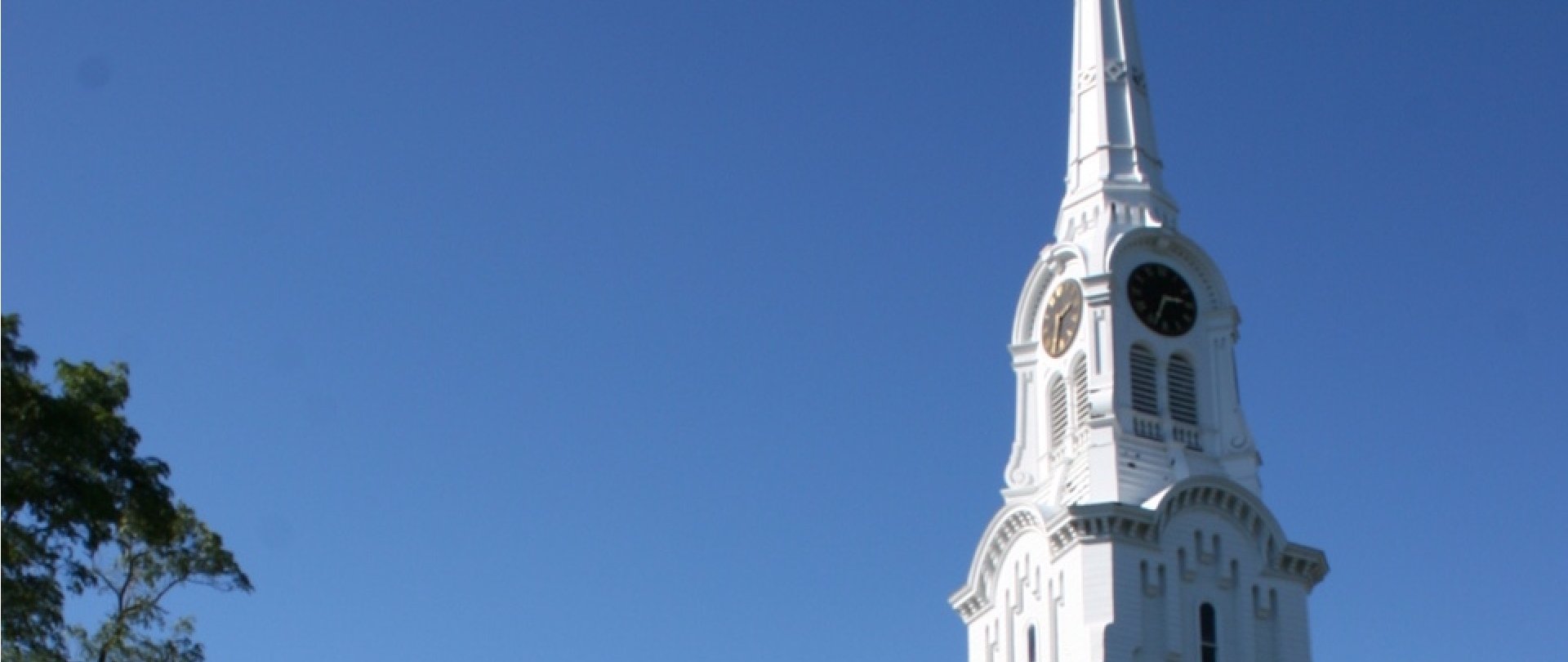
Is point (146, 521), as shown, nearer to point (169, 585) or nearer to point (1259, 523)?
point (169, 585)

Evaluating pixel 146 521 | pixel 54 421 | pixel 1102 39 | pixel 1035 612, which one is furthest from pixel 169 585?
pixel 1102 39

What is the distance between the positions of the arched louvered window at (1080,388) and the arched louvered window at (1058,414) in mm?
795

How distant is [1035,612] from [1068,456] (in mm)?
6248

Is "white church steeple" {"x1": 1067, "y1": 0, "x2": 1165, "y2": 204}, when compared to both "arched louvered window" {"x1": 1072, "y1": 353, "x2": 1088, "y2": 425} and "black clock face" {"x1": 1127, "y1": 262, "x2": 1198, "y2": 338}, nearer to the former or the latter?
"black clock face" {"x1": 1127, "y1": 262, "x2": 1198, "y2": 338}

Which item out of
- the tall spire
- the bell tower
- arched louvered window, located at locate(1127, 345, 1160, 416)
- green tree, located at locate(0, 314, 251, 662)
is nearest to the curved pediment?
the bell tower

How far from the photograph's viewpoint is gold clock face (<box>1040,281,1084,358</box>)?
280 feet

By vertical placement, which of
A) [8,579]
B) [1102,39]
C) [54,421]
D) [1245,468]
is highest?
[1102,39]

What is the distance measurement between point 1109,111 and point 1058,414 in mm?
14014

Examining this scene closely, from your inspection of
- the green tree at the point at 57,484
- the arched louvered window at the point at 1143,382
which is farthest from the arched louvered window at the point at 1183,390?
the green tree at the point at 57,484

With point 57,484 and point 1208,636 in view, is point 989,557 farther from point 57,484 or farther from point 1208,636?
point 57,484

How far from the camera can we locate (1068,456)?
8331 cm

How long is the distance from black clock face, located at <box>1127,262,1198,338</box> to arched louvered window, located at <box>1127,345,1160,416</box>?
1.13 meters

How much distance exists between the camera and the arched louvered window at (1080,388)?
8325cm

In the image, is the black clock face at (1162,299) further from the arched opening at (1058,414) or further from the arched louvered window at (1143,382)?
the arched opening at (1058,414)
